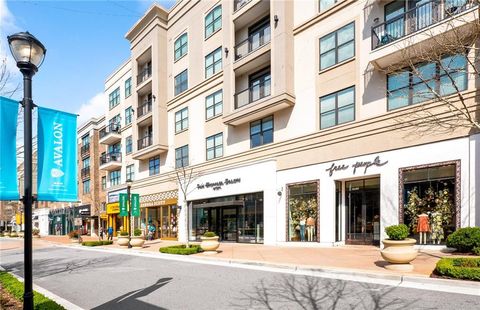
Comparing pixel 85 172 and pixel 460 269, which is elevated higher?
pixel 85 172

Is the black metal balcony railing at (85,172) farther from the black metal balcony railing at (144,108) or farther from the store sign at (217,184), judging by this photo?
the store sign at (217,184)

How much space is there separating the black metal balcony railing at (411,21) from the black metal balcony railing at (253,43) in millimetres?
7604

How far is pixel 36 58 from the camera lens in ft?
18.3

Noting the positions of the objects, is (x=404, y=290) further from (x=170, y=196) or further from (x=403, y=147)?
(x=170, y=196)

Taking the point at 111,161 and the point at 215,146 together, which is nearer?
the point at 215,146

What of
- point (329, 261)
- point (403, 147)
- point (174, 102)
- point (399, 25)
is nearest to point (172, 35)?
A: point (174, 102)

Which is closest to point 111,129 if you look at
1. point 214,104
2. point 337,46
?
point 214,104

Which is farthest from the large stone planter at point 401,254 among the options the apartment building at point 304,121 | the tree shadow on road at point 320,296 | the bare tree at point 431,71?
the bare tree at point 431,71

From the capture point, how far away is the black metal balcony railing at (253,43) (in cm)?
2256

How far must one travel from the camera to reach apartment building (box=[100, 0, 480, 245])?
559 inches

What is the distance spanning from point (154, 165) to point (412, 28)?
24812 millimetres

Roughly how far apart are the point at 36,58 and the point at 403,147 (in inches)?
565

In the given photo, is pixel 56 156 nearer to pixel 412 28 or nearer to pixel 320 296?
pixel 320 296

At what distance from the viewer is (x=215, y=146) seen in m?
25.9
